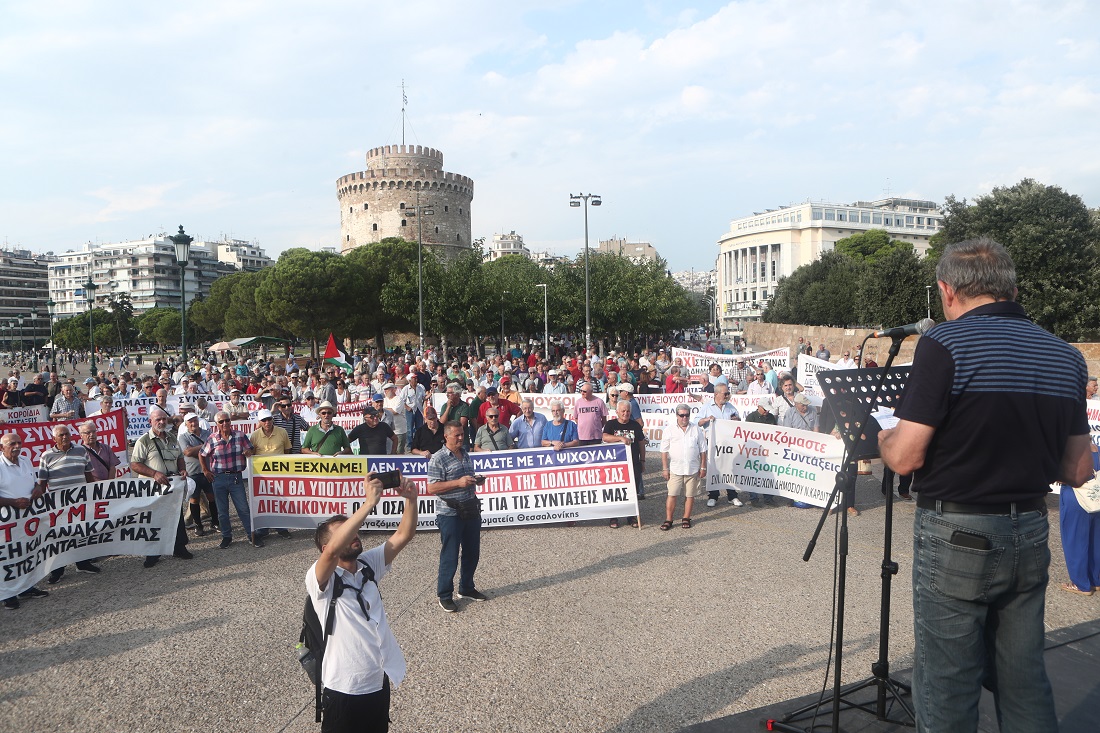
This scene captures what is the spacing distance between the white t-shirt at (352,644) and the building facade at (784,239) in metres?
131

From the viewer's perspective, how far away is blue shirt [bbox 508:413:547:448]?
1097 cm

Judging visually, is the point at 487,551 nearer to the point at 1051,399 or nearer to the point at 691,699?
the point at 691,699

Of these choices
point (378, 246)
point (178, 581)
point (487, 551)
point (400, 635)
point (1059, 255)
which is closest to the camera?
point (400, 635)

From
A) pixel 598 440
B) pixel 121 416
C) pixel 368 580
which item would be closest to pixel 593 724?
pixel 368 580

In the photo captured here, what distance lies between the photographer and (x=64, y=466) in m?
8.12

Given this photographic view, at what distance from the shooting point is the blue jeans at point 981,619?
2.50m

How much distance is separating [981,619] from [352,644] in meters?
2.65

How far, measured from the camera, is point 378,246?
61.7 meters

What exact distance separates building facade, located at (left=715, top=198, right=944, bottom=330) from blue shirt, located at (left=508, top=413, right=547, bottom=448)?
4884 inches

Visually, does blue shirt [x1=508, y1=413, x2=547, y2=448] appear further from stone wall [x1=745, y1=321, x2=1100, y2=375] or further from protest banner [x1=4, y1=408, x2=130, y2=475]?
stone wall [x1=745, y1=321, x2=1100, y2=375]

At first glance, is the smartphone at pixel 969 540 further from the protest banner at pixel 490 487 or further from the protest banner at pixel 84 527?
the protest banner at pixel 84 527

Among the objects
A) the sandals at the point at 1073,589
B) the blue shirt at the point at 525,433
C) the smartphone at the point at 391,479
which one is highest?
the smartphone at the point at 391,479

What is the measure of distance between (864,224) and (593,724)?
152 meters

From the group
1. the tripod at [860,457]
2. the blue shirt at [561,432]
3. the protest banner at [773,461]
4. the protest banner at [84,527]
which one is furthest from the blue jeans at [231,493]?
the tripod at [860,457]
